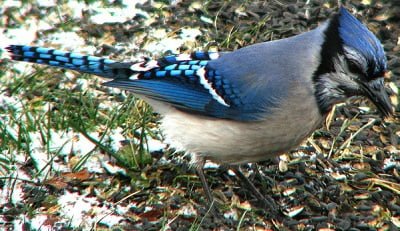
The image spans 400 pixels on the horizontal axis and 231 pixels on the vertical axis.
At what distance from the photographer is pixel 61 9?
6293mm

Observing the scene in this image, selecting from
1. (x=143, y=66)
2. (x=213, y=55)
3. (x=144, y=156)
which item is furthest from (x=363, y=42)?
(x=144, y=156)

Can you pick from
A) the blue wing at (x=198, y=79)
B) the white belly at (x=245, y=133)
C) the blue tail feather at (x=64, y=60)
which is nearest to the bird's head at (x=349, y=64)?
the white belly at (x=245, y=133)

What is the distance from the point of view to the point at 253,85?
4.48 meters

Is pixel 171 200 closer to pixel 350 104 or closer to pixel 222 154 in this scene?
pixel 222 154

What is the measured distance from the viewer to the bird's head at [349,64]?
162 inches

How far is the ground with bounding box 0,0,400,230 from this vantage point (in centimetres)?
448

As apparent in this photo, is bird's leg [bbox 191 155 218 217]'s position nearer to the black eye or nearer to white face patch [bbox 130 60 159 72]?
white face patch [bbox 130 60 159 72]

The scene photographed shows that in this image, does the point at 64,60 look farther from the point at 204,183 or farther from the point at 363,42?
the point at 363,42

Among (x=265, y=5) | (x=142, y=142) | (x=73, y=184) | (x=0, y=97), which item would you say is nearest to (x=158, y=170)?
(x=142, y=142)

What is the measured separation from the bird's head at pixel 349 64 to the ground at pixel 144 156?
2.14 ft

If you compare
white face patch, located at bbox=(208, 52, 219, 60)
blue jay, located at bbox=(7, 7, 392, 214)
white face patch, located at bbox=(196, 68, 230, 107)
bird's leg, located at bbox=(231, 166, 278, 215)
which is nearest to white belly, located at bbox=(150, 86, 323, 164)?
blue jay, located at bbox=(7, 7, 392, 214)

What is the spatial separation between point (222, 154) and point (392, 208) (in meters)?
0.98

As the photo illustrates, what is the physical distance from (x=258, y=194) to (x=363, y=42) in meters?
1.03

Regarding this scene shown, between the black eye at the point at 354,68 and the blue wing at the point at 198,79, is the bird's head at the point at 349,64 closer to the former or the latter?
the black eye at the point at 354,68
